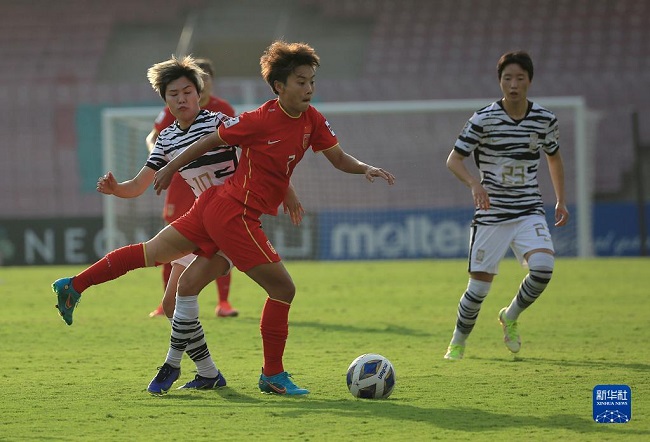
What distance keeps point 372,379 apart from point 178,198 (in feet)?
12.1

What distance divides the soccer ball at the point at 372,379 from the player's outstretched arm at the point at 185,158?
1266mm

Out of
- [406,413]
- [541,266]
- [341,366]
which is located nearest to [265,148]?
[406,413]

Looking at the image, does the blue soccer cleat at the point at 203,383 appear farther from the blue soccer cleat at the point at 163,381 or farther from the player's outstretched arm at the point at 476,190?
the player's outstretched arm at the point at 476,190

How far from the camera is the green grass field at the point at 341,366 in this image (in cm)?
453

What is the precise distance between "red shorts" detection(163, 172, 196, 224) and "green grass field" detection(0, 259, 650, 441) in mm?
920

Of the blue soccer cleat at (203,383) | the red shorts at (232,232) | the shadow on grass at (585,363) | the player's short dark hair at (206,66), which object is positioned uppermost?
the player's short dark hair at (206,66)

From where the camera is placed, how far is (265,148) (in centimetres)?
522

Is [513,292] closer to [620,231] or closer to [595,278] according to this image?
[595,278]

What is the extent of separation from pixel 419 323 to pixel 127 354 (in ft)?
8.74

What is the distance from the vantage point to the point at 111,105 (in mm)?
18906

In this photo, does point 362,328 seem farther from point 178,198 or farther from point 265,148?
point 265,148

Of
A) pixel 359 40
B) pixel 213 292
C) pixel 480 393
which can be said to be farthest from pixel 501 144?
pixel 359 40

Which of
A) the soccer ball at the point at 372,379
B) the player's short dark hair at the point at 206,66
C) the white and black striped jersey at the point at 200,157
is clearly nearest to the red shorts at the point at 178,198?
the player's short dark hair at the point at 206,66

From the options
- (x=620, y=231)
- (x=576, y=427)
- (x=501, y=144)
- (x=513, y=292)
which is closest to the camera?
(x=576, y=427)
